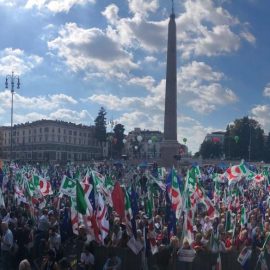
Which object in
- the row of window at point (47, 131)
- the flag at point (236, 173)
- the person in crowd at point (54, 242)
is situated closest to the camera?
the person in crowd at point (54, 242)

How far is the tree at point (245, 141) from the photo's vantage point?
339 feet

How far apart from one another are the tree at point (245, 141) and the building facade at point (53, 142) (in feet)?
136

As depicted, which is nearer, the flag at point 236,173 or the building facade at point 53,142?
the flag at point 236,173

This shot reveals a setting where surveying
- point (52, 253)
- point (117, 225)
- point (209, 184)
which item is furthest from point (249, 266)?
point (209, 184)

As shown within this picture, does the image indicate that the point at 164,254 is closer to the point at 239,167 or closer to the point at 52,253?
the point at 52,253

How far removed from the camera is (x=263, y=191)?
2581 cm

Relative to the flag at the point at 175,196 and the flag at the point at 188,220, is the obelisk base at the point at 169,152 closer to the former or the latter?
the flag at the point at 175,196

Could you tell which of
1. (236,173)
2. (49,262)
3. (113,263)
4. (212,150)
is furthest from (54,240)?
(212,150)

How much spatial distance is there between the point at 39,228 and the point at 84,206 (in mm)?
2320

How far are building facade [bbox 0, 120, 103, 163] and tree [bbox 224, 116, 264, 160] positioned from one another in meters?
41.6

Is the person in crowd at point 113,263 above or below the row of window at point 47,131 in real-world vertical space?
below

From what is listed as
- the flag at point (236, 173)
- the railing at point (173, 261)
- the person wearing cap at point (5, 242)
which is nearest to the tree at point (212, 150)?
the flag at point (236, 173)

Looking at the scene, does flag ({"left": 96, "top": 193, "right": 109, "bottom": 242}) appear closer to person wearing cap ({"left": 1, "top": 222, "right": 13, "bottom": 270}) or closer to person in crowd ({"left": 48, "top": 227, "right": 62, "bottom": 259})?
person in crowd ({"left": 48, "top": 227, "right": 62, "bottom": 259})

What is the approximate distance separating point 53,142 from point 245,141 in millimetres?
55999
